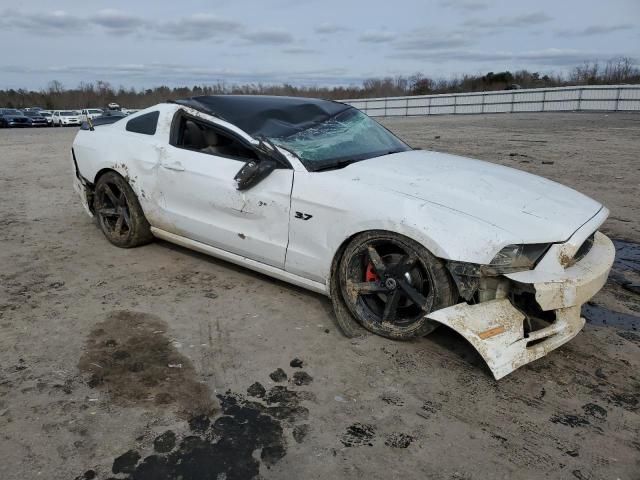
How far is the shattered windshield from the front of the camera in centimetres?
377

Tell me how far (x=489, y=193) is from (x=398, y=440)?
166cm

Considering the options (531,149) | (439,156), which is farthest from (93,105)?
(439,156)

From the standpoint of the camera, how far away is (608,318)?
144 inches

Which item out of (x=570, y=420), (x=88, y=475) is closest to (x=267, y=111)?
(x=88, y=475)

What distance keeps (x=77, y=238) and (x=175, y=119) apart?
199 centimetres

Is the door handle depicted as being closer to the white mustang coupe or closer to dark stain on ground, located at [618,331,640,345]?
the white mustang coupe

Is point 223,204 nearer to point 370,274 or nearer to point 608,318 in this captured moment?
point 370,274

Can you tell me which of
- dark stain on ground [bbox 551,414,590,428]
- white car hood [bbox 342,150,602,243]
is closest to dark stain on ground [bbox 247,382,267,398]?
white car hood [bbox 342,150,602,243]

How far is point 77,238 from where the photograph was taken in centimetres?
559

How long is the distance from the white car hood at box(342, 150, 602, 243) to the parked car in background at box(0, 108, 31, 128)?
126 feet

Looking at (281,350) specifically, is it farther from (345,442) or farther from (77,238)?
(77,238)

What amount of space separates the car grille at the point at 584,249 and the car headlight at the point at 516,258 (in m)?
0.33

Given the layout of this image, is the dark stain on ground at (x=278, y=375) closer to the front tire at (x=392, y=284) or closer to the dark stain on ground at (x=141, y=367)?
the dark stain on ground at (x=141, y=367)

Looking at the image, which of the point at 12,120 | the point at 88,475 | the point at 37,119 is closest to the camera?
the point at 88,475
